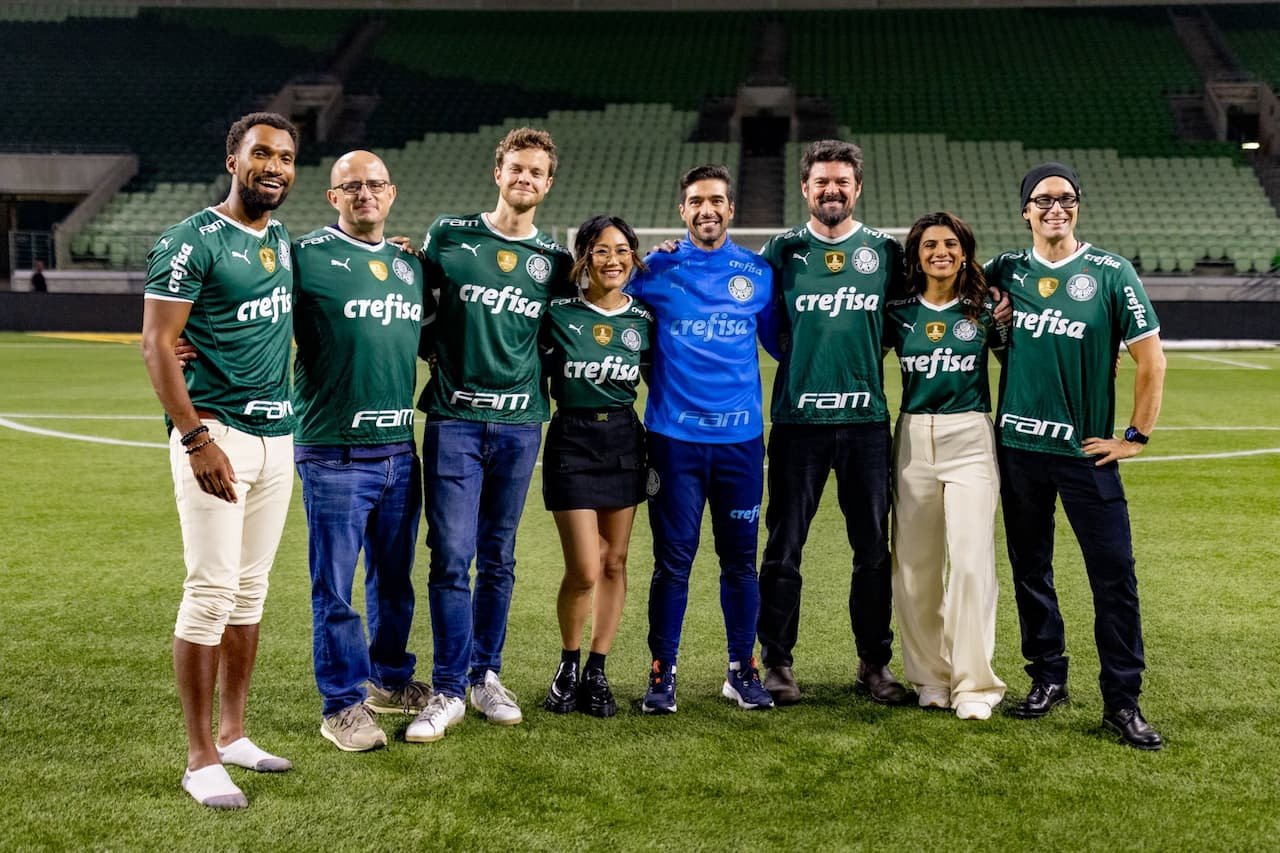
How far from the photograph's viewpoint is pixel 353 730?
3648 millimetres

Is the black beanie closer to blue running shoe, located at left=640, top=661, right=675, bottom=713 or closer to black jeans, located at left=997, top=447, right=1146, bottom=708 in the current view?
black jeans, located at left=997, top=447, right=1146, bottom=708

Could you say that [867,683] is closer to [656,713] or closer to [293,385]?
[656,713]

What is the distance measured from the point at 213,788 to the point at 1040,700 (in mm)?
2712

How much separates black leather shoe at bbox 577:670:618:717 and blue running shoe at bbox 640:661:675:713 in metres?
0.12

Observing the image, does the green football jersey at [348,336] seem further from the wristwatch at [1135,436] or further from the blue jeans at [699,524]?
the wristwatch at [1135,436]

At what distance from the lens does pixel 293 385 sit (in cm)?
376

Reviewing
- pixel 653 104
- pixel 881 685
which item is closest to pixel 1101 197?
pixel 653 104

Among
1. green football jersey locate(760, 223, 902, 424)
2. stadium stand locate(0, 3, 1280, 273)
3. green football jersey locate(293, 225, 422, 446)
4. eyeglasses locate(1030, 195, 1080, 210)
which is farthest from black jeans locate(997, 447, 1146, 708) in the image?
stadium stand locate(0, 3, 1280, 273)

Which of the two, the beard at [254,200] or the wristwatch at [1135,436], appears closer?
the beard at [254,200]

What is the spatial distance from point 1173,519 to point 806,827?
4.74m

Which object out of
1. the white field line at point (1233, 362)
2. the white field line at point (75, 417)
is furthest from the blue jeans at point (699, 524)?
the white field line at point (1233, 362)

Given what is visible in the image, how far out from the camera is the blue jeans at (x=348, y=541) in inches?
144

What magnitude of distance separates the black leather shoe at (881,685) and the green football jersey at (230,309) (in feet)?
7.37

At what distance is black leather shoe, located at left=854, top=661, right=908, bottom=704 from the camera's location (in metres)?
4.12
